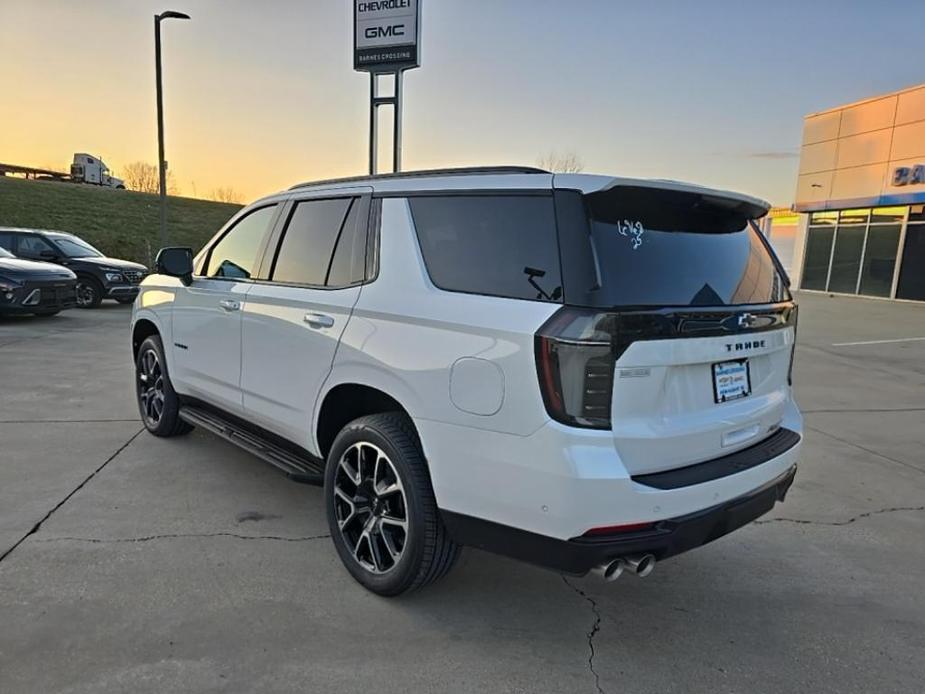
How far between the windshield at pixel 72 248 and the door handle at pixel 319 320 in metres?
13.1

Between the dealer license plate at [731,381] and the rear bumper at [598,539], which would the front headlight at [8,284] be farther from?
the dealer license plate at [731,381]

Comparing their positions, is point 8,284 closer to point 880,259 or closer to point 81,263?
point 81,263

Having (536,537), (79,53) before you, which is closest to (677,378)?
A: (536,537)

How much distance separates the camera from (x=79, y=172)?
64.5 meters

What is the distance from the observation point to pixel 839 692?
235cm

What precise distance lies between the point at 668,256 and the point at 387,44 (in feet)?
40.6

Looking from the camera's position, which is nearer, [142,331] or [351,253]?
[351,253]

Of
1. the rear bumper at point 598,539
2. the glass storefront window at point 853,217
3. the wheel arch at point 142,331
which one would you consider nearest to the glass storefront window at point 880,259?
the glass storefront window at point 853,217

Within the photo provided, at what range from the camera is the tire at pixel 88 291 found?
44.7 ft

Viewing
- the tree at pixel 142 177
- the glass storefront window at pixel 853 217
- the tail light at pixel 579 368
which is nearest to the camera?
the tail light at pixel 579 368

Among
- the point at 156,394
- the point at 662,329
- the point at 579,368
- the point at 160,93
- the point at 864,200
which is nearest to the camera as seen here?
the point at 579,368

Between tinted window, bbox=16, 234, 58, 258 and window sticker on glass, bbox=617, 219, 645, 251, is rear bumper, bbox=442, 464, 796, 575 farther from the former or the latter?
tinted window, bbox=16, 234, 58, 258

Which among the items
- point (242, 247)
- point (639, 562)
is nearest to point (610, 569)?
point (639, 562)

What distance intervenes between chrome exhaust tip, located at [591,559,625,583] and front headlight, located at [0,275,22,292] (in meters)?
12.0
